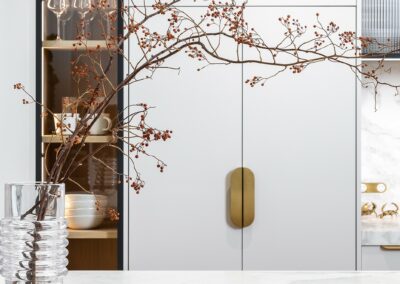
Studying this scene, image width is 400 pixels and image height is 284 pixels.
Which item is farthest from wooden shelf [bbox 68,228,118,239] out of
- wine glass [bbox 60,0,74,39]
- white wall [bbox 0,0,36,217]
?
wine glass [bbox 60,0,74,39]

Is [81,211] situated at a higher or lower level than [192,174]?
lower

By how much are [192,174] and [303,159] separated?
470 millimetres

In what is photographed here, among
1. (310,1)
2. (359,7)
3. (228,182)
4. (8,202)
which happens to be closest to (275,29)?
(310,1)

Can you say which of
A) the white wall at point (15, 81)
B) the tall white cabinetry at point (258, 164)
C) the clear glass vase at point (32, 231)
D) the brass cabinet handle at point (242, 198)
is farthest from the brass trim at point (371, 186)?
the clear glass vase at point (32, 231)

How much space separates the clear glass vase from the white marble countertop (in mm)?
384

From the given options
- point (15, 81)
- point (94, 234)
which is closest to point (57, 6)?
point (15, 81)

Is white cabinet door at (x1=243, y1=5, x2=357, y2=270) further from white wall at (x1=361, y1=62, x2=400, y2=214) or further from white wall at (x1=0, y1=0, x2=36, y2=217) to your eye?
white wall at (x1=0, y1=0, x2=36, y2=217)

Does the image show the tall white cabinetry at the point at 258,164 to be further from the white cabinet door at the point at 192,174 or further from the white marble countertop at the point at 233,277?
the white marble countertop at the point at 233,277

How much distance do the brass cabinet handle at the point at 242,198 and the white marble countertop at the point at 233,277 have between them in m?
1.23

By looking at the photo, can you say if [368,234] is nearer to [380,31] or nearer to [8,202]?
[380,31]

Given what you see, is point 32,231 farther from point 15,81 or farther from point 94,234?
point 15,81

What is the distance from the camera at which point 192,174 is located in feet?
9.20

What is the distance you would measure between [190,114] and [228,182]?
1.07 feet

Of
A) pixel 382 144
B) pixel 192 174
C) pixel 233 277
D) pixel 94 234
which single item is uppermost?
pixel 382 144
